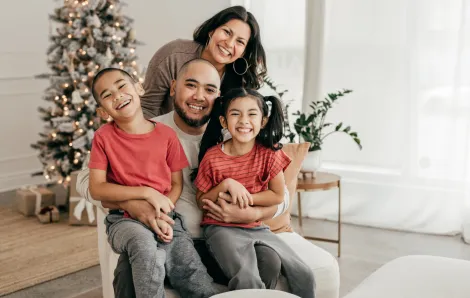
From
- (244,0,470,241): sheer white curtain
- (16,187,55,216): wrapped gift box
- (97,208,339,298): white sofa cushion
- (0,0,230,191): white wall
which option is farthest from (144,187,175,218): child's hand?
(0,0,230,191): white wall

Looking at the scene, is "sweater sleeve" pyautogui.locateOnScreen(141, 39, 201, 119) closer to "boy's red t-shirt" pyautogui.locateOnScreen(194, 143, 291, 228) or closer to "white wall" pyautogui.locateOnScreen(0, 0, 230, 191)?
"boy's red t-shirt" pyautogui.locateOnScreen(194, 143, 291, 228)

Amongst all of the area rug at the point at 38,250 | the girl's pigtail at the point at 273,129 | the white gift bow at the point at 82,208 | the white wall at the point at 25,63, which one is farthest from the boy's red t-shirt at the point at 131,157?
the white wall at the point at 25,63

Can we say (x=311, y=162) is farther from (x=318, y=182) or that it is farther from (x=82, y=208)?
(x=82, y=208)

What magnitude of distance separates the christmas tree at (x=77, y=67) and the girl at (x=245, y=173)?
2313 mm

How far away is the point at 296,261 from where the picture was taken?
2258mm

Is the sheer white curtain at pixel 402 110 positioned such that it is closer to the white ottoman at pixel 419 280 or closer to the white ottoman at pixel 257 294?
the white ottoman at pixel 419 280

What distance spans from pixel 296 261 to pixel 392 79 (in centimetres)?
246

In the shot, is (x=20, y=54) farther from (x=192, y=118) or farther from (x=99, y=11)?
(x=192, y=118)

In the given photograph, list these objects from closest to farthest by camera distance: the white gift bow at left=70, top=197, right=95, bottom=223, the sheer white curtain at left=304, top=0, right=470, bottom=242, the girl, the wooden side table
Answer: the girl, the wooden side table, the sheer white curtain at left=304, top=0, right=470, bottom=242, the white gift bow at left=70, top=197, right=95, bottom=223

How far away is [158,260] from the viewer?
2.08m

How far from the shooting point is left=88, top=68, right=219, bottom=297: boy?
7.11ft

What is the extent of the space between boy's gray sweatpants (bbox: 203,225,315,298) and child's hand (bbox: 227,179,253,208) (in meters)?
0.10

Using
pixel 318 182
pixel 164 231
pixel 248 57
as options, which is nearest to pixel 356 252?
pixel 318 182

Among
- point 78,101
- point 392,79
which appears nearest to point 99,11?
point 78,101
